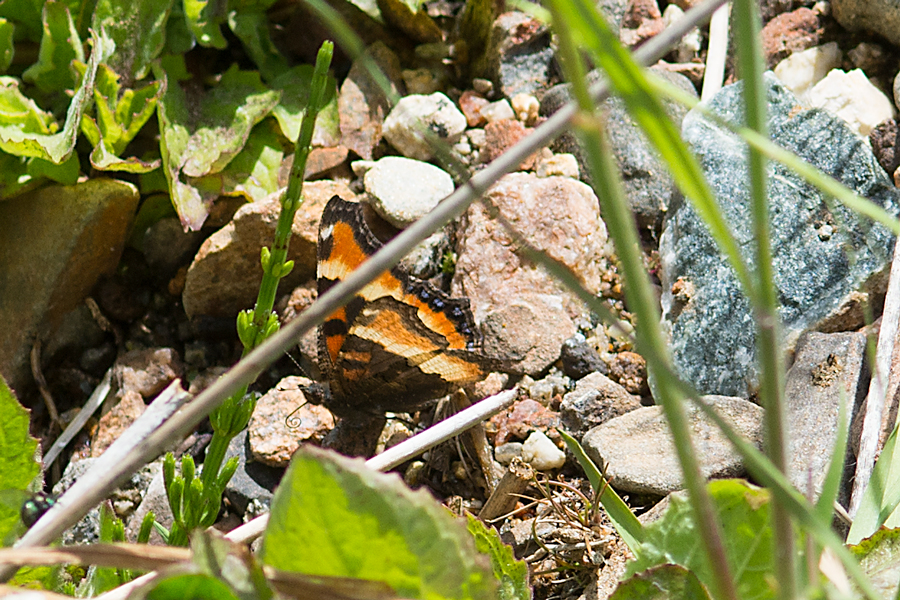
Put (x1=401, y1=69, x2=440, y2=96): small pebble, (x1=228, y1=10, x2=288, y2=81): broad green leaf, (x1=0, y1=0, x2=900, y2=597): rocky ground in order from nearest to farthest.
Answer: (x1=0, y1=0, x2=900, y2=597): rocky ground < (x1=228, y1=10, x2=288, y2=81): broad green leaf < (x1=401, y1=69, x2=440, y2=96): small pebble

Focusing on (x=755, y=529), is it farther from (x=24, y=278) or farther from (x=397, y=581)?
(x=24, y=278)

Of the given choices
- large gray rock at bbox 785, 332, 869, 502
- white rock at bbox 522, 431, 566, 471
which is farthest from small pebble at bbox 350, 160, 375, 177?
large gray rock at bbox 785, 332, 869, 502

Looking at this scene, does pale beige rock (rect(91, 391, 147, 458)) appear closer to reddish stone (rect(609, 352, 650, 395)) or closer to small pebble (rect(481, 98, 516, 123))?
reddish stone (rect(609, 352, 650, 395))

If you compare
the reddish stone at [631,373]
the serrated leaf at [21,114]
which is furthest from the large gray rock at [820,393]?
the serrated leaf at [21,114]

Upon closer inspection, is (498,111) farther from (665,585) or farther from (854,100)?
(665,585)

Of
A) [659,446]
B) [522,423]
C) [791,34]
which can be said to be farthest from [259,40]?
[659,446]

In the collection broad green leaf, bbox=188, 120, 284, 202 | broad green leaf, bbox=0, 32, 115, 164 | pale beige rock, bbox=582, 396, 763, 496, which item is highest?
broad green leaf, bbox=0, 32, 115, 164
